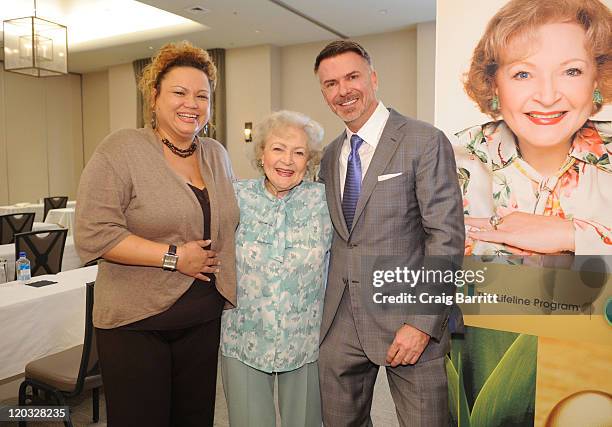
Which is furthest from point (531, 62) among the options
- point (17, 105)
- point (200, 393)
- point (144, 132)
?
point (17, 105)

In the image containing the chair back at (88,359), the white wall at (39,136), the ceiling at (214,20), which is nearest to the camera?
the chair back at (88,359)

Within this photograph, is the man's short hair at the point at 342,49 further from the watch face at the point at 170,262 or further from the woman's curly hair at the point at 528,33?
the watch face at the point at 170,262

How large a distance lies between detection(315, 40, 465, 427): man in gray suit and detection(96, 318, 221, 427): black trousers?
1.52 feet

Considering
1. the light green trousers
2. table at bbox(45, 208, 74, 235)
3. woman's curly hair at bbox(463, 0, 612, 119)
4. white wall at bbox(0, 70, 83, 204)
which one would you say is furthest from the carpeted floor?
white wall at bbox(0, 70, 83, 204)

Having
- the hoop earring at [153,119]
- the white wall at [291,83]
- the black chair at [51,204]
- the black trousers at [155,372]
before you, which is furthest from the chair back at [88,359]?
the black chair at [51,204]

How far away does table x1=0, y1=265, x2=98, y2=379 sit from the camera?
110 inches

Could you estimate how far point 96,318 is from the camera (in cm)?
177

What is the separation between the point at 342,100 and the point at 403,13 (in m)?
6.45

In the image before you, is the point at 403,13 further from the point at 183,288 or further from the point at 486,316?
the point at 183,288

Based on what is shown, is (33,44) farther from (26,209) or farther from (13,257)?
(26,209)

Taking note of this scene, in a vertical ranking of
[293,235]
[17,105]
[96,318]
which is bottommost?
[96,318]

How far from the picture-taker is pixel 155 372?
1.78 m

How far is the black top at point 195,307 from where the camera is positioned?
1777mm

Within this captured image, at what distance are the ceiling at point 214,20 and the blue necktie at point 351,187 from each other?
5733 millimetres
